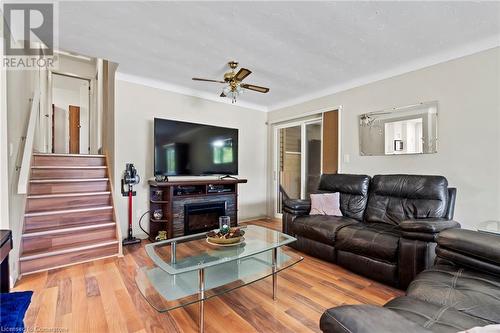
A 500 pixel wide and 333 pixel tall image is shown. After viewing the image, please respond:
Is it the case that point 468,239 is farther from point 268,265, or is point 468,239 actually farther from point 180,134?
point 180,134

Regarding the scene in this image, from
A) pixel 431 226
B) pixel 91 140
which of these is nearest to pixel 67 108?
pixel 91 140

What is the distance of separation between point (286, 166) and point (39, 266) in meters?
3.90

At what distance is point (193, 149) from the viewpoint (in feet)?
12.0

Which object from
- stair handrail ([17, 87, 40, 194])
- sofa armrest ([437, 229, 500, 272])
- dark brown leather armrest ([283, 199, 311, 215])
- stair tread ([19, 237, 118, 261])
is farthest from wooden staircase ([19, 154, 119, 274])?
sofa armrest ([437, 229, 500, 272])

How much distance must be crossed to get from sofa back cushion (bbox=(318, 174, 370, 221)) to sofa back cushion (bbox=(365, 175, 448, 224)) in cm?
7

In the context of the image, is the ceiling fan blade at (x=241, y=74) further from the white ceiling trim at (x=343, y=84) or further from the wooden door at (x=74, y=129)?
the wooden door at (x=74, y=129)

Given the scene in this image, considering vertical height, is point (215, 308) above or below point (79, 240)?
below

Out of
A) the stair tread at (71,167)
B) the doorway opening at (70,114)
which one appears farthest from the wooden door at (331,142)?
the doorway opening at (70,114)

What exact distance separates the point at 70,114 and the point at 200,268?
19.1 ft

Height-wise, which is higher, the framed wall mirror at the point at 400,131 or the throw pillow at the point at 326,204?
the framed wall mirror at the point at 400,131

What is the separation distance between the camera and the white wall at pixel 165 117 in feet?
10.9

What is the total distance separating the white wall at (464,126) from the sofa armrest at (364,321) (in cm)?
256

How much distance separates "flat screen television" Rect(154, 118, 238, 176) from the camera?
337cm

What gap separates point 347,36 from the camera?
90.7 inches
